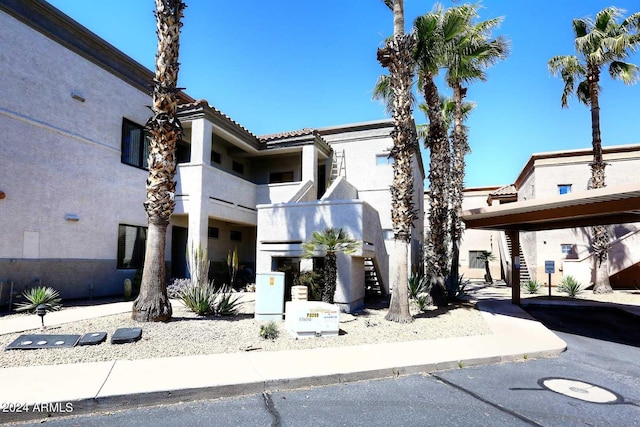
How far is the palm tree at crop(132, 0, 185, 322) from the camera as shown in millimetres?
9047

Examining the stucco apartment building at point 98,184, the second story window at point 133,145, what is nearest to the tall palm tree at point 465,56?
the stucco apartment building at point 98,184

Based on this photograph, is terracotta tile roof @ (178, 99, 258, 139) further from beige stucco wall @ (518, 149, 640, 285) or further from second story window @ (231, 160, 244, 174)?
beige stucco wall @ (518, 149, 640, 285)

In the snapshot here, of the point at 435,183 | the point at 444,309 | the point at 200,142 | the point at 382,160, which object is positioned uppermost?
the point at 382,160

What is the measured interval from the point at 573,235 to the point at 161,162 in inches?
965

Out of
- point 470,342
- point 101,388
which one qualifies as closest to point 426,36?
point 470,342

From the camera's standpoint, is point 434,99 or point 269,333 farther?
point 434,99

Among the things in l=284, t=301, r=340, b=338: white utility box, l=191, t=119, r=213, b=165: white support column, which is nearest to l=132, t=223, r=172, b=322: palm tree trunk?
l=284, t=301, r=340, b=338: white utility box

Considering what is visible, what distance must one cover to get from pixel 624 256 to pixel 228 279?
20.9 m

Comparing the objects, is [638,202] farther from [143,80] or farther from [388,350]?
[143,80]

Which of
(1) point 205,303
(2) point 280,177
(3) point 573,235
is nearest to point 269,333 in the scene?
(1) point 205,303

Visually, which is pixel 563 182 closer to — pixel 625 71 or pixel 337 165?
pixel 625 71

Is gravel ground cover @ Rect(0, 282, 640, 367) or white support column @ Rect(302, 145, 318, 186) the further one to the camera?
white support column @ Rect(302, 145, 318, 186)

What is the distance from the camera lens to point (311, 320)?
865 cm

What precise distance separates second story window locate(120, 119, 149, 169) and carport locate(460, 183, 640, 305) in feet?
43.4
